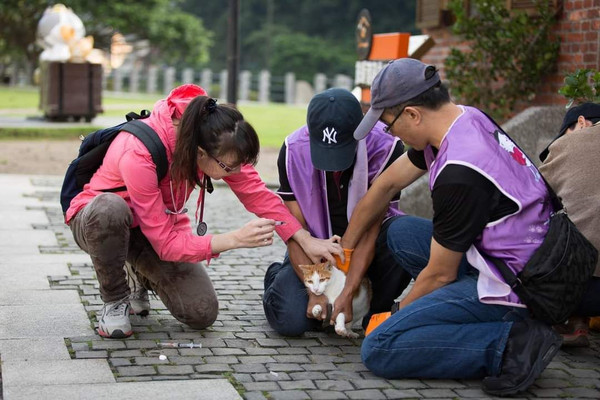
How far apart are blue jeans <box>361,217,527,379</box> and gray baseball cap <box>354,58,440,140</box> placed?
0.87m

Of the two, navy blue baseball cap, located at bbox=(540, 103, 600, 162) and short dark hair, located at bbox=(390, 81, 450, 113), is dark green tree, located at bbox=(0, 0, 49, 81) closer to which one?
navy blue baseball cap, located at bbox=(540, 103, 600, 162)

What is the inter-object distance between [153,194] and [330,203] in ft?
3.30

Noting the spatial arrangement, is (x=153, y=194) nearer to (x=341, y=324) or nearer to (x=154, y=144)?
(x=154, y=144)

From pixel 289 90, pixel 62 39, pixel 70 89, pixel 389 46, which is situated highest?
pixel 389 46

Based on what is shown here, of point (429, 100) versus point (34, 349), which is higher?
→ point (429, 100)

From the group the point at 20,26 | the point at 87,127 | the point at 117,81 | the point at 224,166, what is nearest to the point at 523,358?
the point at 224,166

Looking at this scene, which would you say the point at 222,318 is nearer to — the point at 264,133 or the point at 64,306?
the point at 64,306

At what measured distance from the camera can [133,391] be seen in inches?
155

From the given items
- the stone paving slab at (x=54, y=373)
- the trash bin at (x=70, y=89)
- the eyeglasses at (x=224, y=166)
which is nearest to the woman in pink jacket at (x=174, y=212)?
the eyeglasses at (x=224, y=166)

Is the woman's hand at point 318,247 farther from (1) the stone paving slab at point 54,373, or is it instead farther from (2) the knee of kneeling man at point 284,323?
(1) the stone paving slab at point 54,373

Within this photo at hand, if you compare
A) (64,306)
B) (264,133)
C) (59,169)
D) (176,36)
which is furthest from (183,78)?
(64,306)

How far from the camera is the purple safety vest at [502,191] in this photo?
398 centimetres

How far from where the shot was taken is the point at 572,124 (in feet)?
17.0

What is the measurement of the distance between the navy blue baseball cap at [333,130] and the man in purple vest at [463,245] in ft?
1.03
